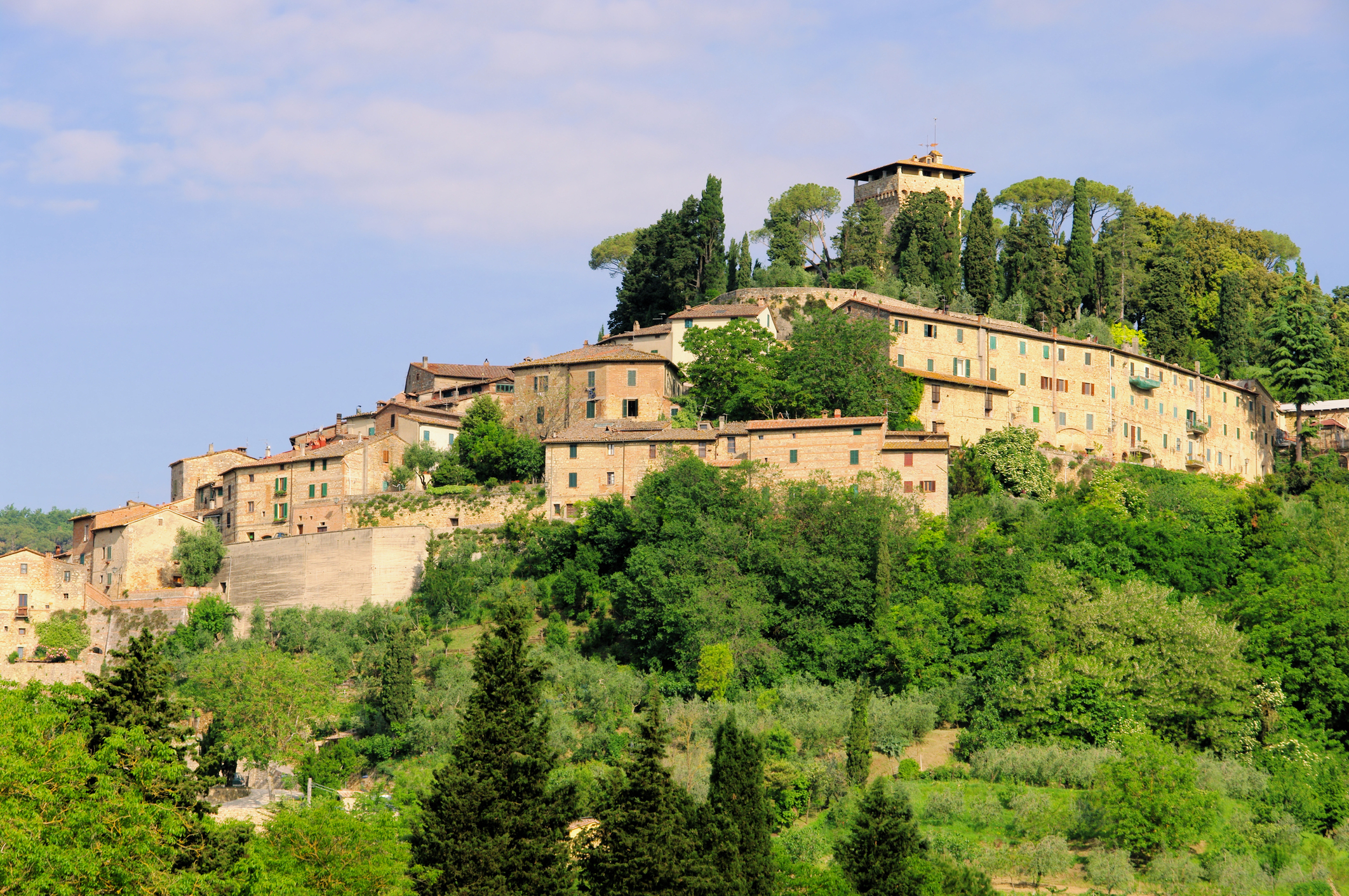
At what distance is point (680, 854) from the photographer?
3906 cm

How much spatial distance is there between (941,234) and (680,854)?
57030 millimetres

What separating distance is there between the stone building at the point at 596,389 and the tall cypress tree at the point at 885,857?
109 feet

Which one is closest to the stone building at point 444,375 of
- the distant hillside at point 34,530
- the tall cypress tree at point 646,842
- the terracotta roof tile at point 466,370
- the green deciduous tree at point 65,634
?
the terracotta roof tile at point 466,370

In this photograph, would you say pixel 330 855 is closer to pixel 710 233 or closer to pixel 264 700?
pixel 264 700

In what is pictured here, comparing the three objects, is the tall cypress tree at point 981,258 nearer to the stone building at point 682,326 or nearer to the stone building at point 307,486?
the stone building at point 682,326

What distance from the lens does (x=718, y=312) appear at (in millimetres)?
76938

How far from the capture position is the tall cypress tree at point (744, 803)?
40.5m

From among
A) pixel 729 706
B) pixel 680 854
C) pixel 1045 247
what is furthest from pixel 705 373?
pixel 680 854

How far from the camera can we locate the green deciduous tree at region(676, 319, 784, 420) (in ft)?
231

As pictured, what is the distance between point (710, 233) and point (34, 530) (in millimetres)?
117980

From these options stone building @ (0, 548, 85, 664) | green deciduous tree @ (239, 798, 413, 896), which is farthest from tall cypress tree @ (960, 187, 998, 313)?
green deciduous tree @ (239, 798, 413, 896)

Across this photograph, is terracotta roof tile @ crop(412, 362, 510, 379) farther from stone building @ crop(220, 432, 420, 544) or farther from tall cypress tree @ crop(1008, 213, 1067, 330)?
tall cypress tree @ crop(1008, 213, 1067, 330)

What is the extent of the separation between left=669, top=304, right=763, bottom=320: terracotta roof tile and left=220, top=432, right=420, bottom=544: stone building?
14211 millimetres

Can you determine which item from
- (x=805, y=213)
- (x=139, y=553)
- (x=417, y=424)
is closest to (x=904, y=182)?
(x=805, y=213)
